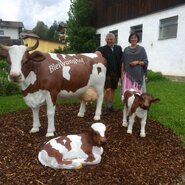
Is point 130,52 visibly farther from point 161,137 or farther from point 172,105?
point 172,105

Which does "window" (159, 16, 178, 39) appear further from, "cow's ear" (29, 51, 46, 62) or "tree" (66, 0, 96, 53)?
"cow's ear" (29, 51, 46, 62)

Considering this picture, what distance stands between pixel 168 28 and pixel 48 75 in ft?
41.9

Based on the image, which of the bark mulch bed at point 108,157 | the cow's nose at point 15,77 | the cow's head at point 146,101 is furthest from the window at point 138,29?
the cow's nose at point 15,77

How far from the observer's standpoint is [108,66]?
734cm

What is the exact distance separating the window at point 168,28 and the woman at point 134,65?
10.2 meters

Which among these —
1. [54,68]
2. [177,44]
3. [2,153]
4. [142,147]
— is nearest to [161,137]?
[142,147]

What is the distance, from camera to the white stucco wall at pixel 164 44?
15.6 m

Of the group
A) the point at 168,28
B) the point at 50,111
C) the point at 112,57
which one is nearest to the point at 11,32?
the point at 168,28

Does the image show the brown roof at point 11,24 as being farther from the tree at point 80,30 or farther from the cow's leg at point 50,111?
the cow's leg at point 50,111

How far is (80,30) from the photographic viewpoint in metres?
24.0

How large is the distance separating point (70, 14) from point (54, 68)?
801 inches

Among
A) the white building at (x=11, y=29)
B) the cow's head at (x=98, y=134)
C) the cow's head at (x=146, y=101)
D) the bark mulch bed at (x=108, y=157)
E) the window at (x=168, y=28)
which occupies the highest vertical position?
the white building at (x=11, y=29)

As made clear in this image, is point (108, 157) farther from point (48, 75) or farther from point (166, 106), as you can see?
point (166, 106)

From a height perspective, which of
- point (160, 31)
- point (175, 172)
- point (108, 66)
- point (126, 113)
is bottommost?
point (175, 172)
